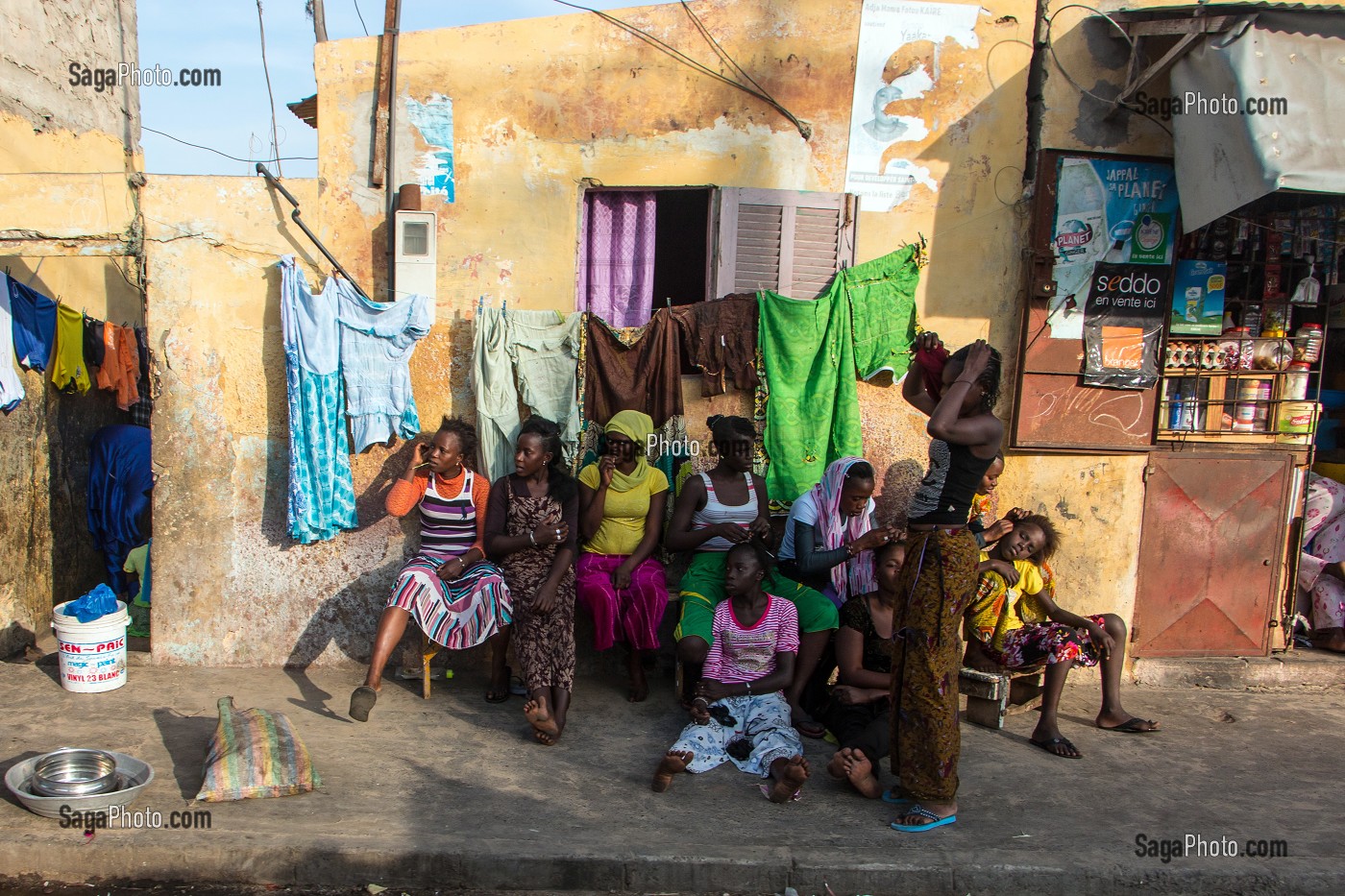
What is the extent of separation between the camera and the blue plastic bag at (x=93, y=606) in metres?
5.01

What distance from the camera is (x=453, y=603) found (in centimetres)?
498

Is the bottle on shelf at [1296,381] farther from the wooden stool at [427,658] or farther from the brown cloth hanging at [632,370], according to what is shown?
the wooden stool at [427,658]

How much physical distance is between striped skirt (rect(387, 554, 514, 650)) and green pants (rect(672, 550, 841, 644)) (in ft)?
3.20

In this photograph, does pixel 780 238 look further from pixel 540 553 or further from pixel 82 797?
pixel 82 797

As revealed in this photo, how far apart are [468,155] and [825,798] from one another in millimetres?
4072

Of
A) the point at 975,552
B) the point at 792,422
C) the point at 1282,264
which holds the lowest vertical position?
the point at 975,552

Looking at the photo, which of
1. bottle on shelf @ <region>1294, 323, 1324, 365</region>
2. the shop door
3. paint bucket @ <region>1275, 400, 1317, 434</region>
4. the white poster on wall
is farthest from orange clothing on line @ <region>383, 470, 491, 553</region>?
bottle on shelf @ <region>1294, 323, 1324, 365</region>

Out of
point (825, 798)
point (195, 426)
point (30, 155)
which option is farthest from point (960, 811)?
point (30, 155)

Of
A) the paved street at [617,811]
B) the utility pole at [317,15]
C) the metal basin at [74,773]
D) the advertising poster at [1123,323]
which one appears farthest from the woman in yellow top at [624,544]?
the utility pole at [317,15]

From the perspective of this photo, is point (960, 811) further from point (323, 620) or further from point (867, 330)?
point (323, 620)

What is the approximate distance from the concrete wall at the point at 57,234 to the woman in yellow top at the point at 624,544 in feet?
10.1

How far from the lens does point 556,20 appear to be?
5.49 m

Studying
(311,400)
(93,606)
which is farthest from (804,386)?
(93,606)

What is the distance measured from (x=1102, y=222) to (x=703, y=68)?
258cm
